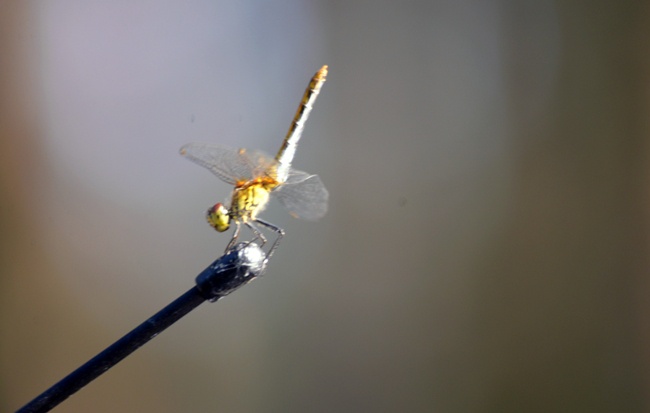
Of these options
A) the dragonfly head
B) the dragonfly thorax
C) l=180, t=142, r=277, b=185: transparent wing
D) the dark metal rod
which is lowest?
the dark metal rod

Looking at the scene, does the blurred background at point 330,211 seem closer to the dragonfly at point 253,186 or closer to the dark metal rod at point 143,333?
the dragonfly at point 253,186

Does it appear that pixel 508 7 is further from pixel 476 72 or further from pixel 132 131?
pixel 132 131

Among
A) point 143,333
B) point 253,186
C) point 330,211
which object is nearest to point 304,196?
point 253,186

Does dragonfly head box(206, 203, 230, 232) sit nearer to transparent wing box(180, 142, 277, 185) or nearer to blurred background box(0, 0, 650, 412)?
transparent wing box(180, 142, 277, 185)

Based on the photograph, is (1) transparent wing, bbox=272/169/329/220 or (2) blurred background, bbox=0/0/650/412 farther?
(2) blurred background, bbox=0/0/650/412

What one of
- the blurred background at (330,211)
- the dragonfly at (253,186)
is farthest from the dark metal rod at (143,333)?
the blurred background at (330,211)

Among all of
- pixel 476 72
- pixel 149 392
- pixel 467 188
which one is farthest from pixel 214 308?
pixel 476 72

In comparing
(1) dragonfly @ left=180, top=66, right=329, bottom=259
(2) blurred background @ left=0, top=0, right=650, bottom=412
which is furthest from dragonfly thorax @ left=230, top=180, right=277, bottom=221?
(2) blurred background @ left=0, top=0, right=650, bottom=412
